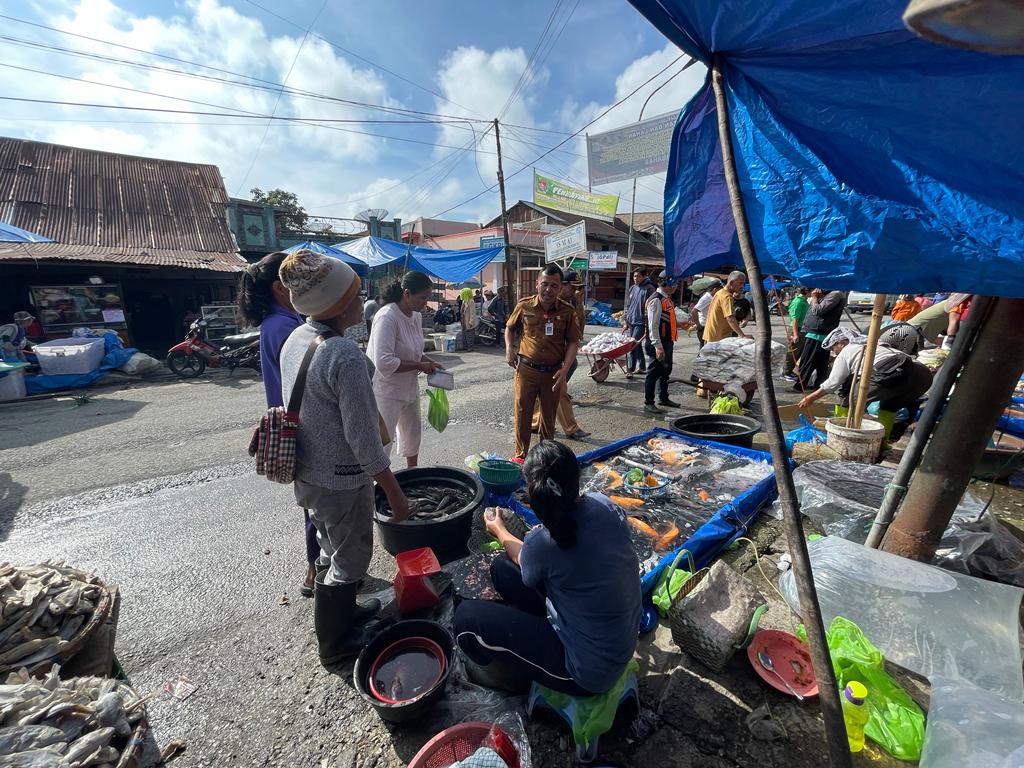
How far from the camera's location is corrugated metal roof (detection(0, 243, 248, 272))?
958cm

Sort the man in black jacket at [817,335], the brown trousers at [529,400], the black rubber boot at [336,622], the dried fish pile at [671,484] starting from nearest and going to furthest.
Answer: the black rubber boot at [336,622] < the dried fish pile at [671,484] < the brown trousers at [529,400] < the man in black jacket at [817,335]

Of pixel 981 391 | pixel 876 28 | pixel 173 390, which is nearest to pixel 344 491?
pixel 876 28

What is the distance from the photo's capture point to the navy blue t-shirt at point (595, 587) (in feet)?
5.43

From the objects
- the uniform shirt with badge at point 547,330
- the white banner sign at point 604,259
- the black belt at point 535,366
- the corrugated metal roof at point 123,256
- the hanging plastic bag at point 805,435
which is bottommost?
the hanging plastic bag at point 805,435

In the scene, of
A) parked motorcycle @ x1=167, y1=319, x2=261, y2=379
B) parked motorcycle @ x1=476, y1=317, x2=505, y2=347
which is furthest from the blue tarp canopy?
parked motorcycle @ x1=476, y1=317, x2=505, y2=347

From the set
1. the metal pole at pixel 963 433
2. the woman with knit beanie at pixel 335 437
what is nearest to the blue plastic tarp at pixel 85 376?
the woman with knit beanie at pixel 335 437

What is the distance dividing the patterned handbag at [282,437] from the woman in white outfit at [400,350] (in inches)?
61.8

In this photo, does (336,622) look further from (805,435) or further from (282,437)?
(805,435)

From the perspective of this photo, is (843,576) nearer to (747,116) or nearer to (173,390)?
(747,116)

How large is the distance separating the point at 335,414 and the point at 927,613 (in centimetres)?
308

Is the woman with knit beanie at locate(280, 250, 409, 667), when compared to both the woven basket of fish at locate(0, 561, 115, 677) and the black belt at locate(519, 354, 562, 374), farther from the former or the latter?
the black belt at locate(519, 354, 562, 374)

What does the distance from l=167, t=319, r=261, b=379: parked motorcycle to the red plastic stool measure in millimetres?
9014

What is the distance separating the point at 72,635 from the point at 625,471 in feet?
12.8

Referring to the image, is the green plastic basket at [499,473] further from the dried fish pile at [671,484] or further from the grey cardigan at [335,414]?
the grey cardigan at [335,414]
